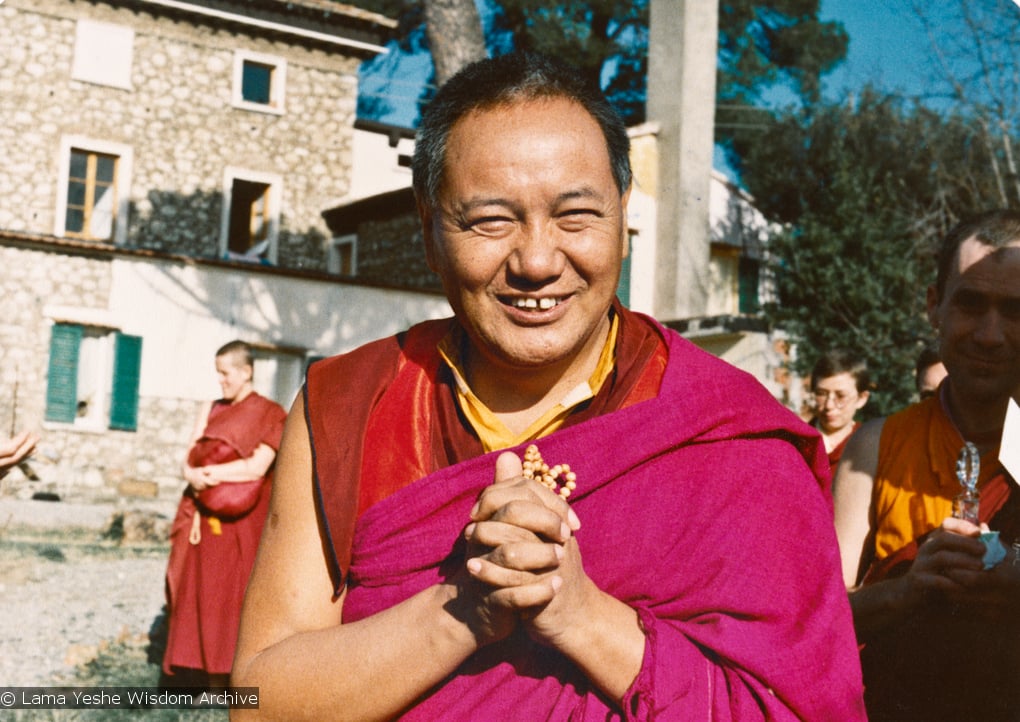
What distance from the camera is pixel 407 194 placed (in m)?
20.7

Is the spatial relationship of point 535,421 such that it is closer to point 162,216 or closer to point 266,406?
point 266,406

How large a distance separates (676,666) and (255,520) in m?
5.57

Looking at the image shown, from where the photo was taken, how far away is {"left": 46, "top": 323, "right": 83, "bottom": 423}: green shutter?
19.7 m

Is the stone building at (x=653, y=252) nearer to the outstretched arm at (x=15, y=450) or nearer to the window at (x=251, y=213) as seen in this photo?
the window at (x=251, y=213)

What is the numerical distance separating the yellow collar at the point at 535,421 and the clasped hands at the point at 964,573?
0.89m

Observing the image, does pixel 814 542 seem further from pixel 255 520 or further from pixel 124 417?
pixel 124 417

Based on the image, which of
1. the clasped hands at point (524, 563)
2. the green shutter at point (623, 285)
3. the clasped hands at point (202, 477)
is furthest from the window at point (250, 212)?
the clasped hands at point (524, 563)

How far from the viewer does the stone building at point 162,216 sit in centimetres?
1981

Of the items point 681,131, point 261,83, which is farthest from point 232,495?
point 261,83

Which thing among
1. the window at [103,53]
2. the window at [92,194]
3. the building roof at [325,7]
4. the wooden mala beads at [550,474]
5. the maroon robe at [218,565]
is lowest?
the maroon robe at [218,565]

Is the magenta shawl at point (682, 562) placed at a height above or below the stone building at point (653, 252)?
below

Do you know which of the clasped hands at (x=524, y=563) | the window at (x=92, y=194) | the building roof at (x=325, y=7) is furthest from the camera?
the building roof at (x=325, y=7)

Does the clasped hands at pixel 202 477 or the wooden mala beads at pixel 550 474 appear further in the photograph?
the clasped hands at pixel 202 477

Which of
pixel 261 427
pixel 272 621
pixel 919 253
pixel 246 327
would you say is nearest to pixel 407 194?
pixel 246 327
